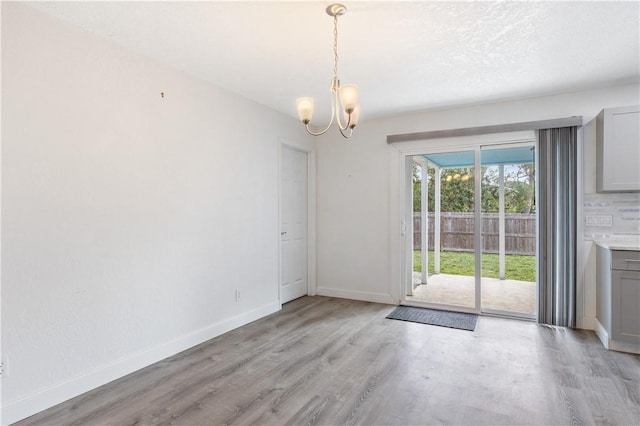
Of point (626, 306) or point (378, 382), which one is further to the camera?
point (626, 306)

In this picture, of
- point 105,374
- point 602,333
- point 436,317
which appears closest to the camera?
point 105,374

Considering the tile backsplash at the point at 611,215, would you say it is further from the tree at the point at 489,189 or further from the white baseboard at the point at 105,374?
the white baseboard at the point at 105,374

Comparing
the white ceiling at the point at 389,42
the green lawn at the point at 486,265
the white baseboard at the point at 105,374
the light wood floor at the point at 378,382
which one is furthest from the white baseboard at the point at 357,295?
the white ceiling at the point at 389,42

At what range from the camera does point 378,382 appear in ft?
8.61

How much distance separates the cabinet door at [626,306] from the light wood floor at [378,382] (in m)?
0.19

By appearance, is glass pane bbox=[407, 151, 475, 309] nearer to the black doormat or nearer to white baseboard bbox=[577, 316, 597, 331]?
the black doormat

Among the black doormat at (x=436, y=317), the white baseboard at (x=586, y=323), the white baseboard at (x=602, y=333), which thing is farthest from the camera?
the black doormat at (x=436, y=317)

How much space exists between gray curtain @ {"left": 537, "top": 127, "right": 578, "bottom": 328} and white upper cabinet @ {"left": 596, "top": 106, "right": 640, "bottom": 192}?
299 millimetres

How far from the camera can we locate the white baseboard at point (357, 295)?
488 cm

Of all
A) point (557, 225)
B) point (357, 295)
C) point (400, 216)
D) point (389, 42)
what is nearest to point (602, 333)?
point (557, 225)

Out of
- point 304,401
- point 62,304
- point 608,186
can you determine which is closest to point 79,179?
point 62,304

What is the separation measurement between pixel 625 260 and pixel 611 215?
2.42ft

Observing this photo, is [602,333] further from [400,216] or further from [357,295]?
[357,295]

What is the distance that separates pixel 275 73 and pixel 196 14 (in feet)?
3.52
